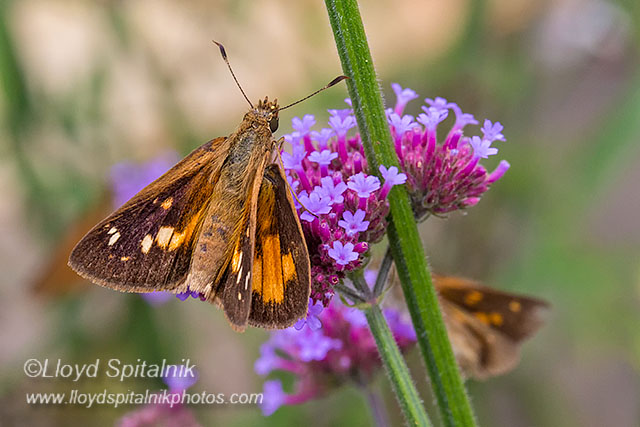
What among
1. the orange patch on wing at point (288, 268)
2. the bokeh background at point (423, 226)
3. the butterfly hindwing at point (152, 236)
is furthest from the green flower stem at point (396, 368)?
the bokeh background at point (423, 226)

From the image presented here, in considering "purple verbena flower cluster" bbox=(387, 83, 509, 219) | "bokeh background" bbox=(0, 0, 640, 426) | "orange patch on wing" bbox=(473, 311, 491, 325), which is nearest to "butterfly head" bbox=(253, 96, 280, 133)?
"purple verbena flower cluster" bbox=(387, 83, 509, 219)

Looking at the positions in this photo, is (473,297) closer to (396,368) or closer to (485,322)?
(485,322)

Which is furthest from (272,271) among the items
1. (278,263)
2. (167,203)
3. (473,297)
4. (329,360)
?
(473,297)

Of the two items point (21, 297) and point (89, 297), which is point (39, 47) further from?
point (89, 297)

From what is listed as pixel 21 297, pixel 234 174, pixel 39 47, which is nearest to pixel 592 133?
pixel 234 174

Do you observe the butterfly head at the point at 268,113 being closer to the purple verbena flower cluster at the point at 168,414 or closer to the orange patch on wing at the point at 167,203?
the orange patch on wing at the point at 167,203

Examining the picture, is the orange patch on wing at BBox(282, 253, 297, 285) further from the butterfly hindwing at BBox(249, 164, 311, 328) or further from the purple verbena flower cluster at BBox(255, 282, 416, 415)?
the purple verbena flower cluster at BBox(255, 282, 416, 415)
